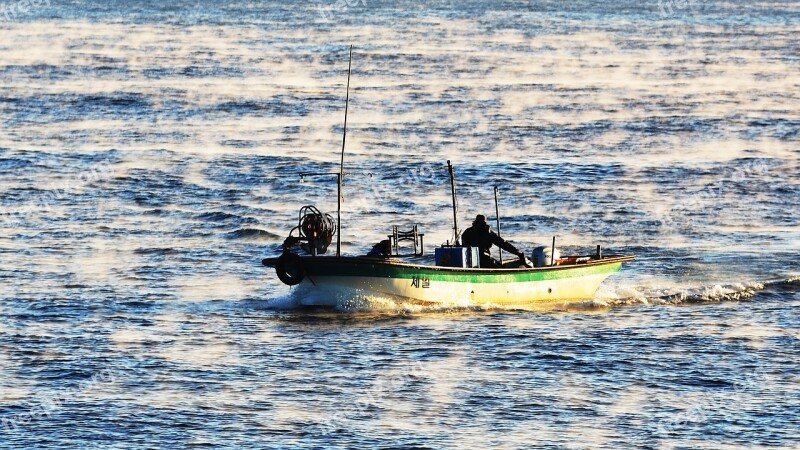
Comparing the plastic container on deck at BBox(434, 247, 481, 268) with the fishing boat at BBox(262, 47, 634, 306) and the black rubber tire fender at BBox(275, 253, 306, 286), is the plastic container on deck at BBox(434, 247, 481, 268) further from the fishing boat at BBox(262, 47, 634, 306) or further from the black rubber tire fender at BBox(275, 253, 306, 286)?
the black rubber tire fender at BBox(275, 253, 306, 286)

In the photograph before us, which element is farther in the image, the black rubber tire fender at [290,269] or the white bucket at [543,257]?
the white bucket at [543,257]

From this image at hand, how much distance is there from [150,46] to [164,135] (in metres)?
27.7

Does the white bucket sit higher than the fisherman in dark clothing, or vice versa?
the fisherman in dark clothing

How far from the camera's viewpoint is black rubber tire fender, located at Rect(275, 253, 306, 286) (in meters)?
29.4

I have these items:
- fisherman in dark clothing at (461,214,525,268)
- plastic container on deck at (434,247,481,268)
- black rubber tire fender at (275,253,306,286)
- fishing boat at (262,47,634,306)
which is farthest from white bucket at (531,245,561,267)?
black rubber tire fender at (275,253,306,286)

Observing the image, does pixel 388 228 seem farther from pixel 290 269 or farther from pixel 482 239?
pixel 290 269

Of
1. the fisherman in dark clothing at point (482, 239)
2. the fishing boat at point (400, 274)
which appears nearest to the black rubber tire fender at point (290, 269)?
the fishing boat at point (400, 274)

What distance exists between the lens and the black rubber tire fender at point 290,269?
2936cm

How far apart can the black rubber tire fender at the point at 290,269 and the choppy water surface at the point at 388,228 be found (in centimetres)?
92

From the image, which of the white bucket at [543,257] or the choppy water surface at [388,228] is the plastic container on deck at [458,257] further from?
the white bucket at [543,257]

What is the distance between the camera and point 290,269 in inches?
1161

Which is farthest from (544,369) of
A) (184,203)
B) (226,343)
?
(184,203)

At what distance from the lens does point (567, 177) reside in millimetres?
47625

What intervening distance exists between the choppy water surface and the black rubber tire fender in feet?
3.01
